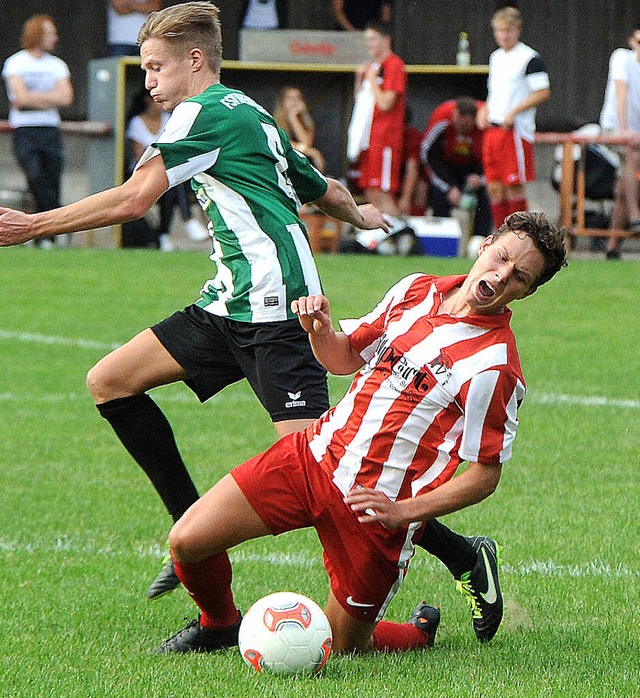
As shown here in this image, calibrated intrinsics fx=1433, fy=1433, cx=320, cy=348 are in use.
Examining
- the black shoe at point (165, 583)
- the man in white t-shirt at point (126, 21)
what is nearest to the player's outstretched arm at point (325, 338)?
the black shoe at point (165, 583)

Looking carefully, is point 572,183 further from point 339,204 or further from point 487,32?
point 339,204


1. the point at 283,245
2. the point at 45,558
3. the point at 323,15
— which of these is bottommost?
the point at 45,558

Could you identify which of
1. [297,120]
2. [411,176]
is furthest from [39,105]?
[411,176]

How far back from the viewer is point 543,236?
3910 millimetres

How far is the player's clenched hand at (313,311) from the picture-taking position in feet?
13.0

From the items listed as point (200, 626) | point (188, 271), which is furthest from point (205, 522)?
point (188, 271)

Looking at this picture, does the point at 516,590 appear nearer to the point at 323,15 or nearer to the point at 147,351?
the point at 147,351

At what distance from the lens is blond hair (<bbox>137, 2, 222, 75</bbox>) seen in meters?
4.79

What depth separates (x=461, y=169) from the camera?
55.7 ft

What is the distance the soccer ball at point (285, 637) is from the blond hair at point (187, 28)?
1.94 metres

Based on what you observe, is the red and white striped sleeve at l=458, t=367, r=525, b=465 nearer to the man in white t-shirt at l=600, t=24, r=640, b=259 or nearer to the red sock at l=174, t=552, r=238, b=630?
the red sock at l=174, t=552, r=238, b=630

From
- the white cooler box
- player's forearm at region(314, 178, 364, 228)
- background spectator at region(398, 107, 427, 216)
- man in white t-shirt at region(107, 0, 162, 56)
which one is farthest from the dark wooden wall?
player's forearm at region(314, 178, 364, 228)

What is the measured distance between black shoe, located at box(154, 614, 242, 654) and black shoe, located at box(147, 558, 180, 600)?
0.42 meters

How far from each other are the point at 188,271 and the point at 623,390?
6489mm
